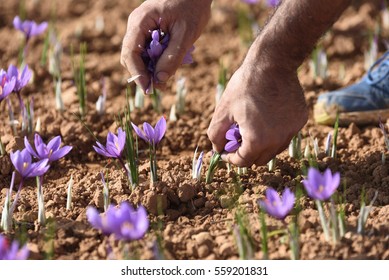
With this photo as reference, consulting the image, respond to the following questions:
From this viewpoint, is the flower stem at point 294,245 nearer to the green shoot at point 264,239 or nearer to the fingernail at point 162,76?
the green shoot at point 264,239

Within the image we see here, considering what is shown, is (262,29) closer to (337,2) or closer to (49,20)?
(337,2)

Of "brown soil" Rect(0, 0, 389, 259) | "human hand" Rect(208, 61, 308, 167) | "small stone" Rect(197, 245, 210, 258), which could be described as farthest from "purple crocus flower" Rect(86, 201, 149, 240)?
"human hand" Rect(208, 61, 308, 167)

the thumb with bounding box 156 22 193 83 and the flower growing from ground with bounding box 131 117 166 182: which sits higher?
the thumb with bounding box 156 22 193 83

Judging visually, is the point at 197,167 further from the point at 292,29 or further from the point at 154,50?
the point at 292,29

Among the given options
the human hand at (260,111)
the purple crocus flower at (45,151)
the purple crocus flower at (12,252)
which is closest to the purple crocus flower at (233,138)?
the human hand at (260,111)

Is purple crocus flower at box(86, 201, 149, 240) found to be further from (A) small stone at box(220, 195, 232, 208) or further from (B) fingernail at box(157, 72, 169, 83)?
(B) fingernail at box(157, 72, 169, 83)
